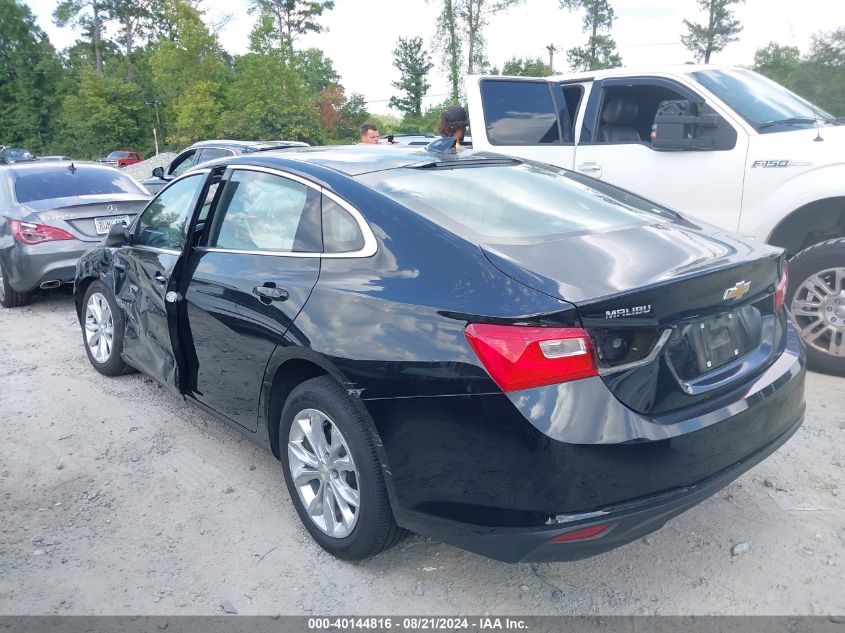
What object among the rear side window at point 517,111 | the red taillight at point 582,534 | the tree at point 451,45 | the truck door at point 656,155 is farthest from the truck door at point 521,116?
the tree at point 451,45

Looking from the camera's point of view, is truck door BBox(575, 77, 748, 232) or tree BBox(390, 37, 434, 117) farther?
tree BBox(390, 37, 434, 117)

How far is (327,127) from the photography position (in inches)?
1742

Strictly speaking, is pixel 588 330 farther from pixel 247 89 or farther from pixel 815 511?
pixel 247 89

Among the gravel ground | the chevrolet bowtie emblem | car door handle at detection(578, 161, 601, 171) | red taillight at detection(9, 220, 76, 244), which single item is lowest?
the gravel ground

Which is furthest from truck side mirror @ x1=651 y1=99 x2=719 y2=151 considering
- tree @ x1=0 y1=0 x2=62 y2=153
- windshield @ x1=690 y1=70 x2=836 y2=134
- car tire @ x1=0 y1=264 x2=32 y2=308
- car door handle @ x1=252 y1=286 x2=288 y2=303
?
tree @ x1=0 y1=0 x2=62 y2=153

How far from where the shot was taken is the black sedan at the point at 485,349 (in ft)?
7.23

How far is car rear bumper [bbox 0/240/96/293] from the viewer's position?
22.8ft

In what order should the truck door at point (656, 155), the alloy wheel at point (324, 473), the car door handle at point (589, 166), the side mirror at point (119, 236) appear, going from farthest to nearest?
the car door handle at point (589, 166) → the truck door at point (656, 155) → the side mirror at point (119, 236) → the alloy wheel at point (324, 473)

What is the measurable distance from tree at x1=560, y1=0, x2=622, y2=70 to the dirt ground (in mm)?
56594

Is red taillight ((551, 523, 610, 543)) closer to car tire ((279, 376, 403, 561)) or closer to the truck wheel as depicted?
car tire ((279, 376, 403, 561))

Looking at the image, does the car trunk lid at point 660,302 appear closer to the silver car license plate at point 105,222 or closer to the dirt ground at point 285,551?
the dirt ground at point 285,551

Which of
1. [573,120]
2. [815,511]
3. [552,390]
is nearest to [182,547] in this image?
[552,390]

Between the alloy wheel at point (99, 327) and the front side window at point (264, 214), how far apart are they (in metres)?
→ 1.77

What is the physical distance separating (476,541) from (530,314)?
32.0 inches
